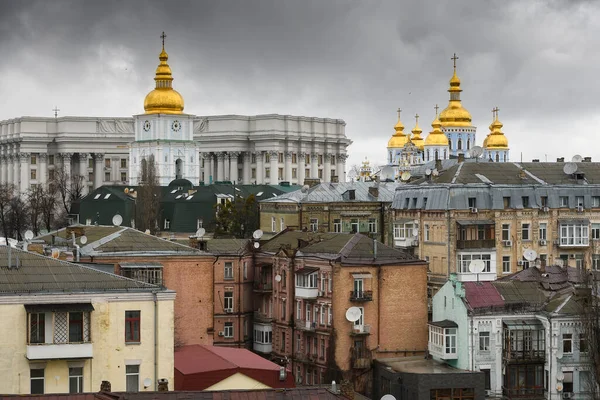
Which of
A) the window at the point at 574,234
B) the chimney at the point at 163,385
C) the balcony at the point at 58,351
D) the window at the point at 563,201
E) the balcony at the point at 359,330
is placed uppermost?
the window at the point at 563,201

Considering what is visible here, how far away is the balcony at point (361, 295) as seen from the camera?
55.2 meters

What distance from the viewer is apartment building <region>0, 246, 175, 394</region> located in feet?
131

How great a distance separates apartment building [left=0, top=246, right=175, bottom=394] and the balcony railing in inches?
1075

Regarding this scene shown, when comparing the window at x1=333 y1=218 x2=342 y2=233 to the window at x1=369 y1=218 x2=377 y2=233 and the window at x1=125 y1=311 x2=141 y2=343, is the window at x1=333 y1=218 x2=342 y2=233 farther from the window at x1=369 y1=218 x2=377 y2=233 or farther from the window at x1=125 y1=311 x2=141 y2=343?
the window at x1=125 y1=311 x2=141 y2=343

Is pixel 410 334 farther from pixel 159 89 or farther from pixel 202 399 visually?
pixel 159 89

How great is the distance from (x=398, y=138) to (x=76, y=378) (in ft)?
472

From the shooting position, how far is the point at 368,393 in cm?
5316

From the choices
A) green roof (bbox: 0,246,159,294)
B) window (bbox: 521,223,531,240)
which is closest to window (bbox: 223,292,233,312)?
window (bbox: 521,223,531,240)

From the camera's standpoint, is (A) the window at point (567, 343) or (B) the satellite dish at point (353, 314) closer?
(A) the window at point (567, 343)

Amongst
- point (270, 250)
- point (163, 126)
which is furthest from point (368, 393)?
point (163, 126)

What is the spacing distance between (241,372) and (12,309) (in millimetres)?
7937

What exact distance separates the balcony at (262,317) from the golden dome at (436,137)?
4309 inches

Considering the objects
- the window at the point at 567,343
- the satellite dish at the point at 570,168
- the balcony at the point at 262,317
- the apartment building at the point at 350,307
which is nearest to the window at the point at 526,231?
the satellite dish at the point at 570,168

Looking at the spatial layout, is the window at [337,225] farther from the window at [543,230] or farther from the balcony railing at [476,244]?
the window at [543,230]
